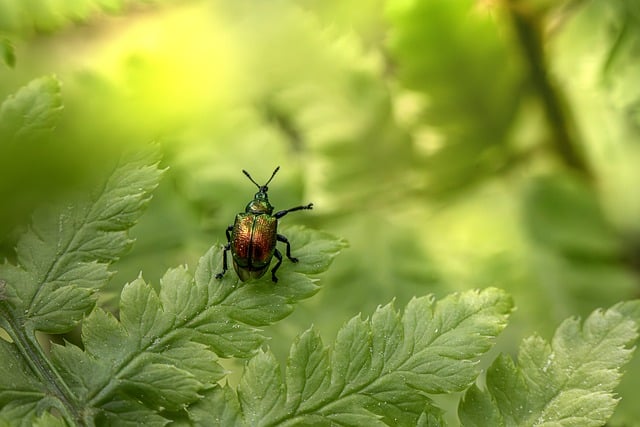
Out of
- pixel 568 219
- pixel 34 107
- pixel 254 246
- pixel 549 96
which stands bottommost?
pixel 254 246

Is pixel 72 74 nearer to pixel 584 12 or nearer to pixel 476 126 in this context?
pixel 476 126

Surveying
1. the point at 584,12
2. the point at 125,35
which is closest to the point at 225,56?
the point at 125,35

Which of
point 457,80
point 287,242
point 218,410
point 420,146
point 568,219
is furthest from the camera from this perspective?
point 420,146

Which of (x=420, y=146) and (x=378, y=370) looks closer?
(x=378, y=370)

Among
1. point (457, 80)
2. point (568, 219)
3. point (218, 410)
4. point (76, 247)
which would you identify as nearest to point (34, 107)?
point (76, 247)

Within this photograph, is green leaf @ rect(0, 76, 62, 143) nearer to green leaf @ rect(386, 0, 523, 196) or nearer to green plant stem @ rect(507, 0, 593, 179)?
green leaf @ rect(386, 0, 523, 196)

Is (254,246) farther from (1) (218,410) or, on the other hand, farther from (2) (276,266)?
(1) (218,410)

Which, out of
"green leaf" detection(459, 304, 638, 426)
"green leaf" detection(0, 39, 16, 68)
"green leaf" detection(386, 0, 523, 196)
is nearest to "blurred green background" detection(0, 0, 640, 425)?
"green leaf" detection(386, 0, 523, 196)
